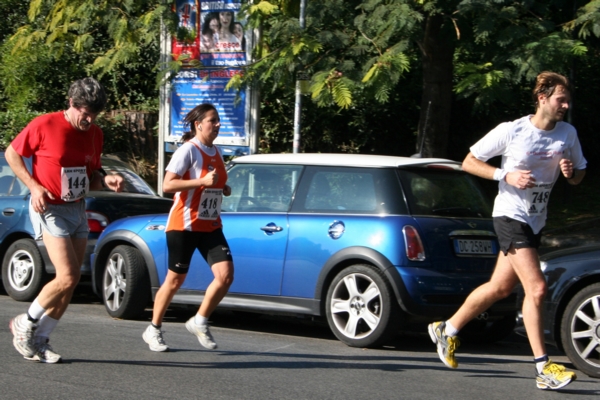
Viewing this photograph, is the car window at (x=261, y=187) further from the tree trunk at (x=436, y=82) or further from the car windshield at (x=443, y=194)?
the tree trunk at (x=436, y=82)

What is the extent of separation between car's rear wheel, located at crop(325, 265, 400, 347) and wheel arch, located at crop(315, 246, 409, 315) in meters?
0.05

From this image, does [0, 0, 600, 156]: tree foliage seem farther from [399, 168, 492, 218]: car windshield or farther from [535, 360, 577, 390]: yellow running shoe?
[535, 360, 577, 390]: yellow running shoe

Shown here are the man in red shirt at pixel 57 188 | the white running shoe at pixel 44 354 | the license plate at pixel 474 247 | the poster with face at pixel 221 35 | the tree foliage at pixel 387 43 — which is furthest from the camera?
the poster with face at pixel 221 35

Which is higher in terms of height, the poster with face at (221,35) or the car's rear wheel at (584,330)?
the poster with face at (221,35)

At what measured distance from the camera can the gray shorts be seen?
5875 mm

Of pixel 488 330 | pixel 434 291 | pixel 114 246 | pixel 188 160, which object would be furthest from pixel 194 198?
pixel 488 330

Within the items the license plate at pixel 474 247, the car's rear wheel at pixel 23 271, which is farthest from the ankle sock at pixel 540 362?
the car's rear wheel at pixel 23 271

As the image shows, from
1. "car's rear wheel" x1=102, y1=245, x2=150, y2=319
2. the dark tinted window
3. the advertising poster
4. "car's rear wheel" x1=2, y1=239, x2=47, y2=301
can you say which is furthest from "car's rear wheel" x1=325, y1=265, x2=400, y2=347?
the advertising poster

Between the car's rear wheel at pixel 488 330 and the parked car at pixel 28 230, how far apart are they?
389 cm

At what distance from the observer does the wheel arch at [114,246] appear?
827 cm

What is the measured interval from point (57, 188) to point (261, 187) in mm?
2399

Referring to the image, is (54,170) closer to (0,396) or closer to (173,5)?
(0,396)

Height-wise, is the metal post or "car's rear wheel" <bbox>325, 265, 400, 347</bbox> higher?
the metal post

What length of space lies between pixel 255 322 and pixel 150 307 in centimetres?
131
